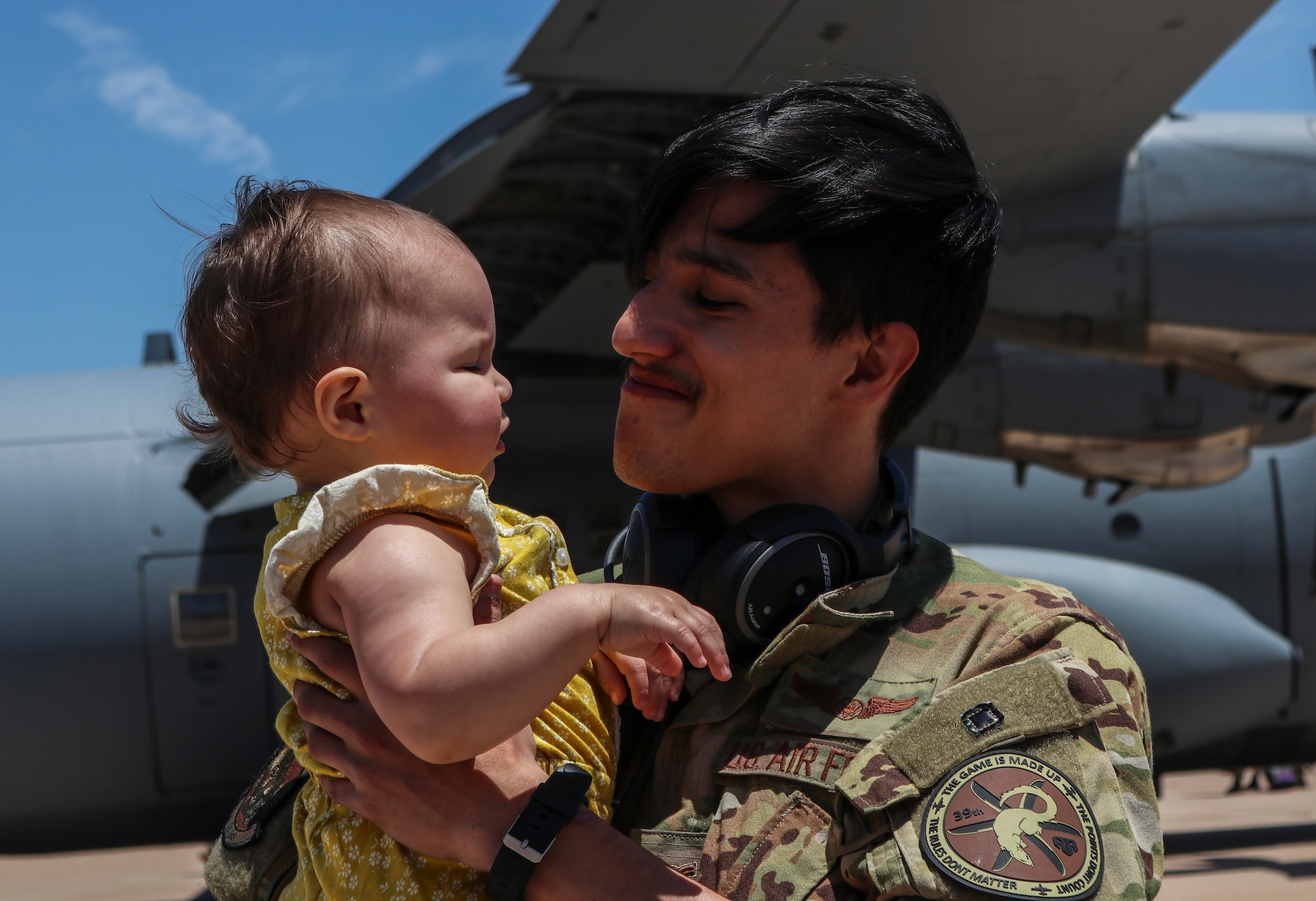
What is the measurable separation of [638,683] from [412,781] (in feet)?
1.28

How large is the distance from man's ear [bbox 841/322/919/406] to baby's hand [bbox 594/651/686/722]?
622 mm

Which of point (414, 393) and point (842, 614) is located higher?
point (414, 393)

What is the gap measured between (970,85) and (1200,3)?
933 mm

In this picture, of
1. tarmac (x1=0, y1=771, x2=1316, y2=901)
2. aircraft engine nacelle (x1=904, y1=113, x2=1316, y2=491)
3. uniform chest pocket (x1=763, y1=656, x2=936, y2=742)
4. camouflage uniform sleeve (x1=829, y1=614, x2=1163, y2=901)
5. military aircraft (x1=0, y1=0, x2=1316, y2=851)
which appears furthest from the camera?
tarmac (x1=0, y1=771, x2=1316, y2=901)

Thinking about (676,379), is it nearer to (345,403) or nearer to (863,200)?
(863,200)

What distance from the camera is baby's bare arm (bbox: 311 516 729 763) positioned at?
1375mm

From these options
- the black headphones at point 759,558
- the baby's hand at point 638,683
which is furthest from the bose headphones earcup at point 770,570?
the baby's hand at point 638,683

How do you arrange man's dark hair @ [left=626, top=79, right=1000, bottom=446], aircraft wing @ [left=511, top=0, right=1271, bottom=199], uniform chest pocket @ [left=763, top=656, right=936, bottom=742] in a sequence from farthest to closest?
aircraft wing @ [left=511, top=0, right=1271, bottom=199], man's dark hair @ [left=626, top=79, right=1000, bottom=446], uniform chest pocket @ [left=763, top=656, right=936, bottom=742]

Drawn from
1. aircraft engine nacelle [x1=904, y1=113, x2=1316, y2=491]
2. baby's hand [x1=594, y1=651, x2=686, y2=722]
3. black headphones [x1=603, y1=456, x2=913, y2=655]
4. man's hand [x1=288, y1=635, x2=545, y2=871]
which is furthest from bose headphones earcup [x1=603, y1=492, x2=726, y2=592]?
aircraft engine nacelle [x1=904, y1=113, x2=1316, y2=491]

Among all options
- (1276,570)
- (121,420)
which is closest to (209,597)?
(121,420)

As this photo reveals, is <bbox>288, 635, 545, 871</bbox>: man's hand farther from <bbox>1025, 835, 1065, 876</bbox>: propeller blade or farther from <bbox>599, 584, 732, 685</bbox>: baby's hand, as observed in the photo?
<bbox>1025, 835, 1065, 876</bbox>: propeller blade

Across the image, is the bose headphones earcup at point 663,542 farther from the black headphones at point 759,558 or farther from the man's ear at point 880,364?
the man's ear at point 880,364

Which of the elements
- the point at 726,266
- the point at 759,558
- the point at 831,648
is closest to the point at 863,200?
the point at 726,266

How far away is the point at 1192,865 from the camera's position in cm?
915
